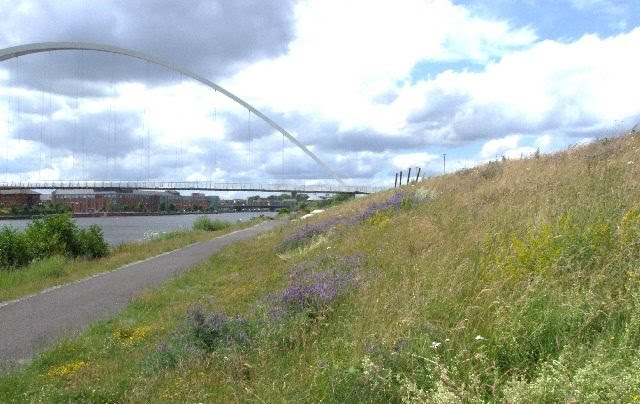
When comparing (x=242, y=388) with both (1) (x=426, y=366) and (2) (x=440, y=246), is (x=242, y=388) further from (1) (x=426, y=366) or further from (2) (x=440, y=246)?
(2) (x=440, y=246)

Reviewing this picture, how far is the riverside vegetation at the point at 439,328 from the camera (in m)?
3.65

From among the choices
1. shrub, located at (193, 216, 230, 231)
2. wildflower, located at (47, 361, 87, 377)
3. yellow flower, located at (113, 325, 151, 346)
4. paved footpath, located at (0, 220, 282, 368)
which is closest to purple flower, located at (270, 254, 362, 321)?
yellow flower, located at (113, 325, 151, 346)

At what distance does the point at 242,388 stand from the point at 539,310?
2.25 meters

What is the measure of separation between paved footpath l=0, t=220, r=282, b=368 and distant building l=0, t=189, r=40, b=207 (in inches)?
1763

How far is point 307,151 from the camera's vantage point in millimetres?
82188

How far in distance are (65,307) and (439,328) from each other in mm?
8441

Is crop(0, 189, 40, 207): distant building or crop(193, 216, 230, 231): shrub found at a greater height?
crop(0, 189, 40, 207): distant building

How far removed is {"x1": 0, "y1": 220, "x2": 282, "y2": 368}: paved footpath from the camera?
25.6ft

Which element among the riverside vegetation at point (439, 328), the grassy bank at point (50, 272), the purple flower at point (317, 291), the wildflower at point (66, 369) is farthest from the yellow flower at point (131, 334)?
the grassy bank at point (50, 272)

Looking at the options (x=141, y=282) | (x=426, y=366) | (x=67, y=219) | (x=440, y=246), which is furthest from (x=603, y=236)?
(x=67, y=219)

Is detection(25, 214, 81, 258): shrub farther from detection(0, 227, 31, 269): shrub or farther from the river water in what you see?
the river water

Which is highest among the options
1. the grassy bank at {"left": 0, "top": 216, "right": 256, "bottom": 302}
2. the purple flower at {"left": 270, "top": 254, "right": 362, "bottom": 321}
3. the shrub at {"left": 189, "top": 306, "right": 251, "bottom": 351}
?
the purple flower at {"left": 270, "top": 254, "right": 362, "bottom": 321}

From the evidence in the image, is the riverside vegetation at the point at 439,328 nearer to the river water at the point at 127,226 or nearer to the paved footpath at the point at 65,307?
the paved footpath at the point at 65,307

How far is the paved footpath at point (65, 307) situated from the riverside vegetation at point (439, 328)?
61 centimetres
